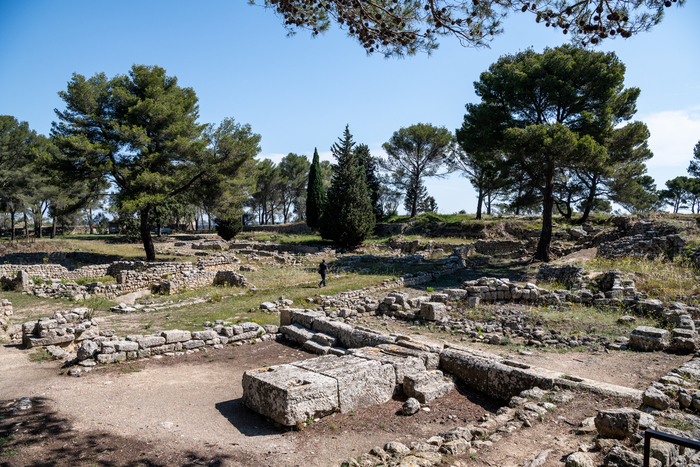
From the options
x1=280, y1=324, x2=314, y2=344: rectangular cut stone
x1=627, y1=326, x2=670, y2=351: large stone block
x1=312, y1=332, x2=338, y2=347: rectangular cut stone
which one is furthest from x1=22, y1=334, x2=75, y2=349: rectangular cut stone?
x1=627, y1=326, x2=670, y2=351: large stone block

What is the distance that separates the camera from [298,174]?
6500 cm

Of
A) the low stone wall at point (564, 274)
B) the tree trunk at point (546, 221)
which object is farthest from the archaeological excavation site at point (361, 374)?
the tree trunk at point (546, 221)

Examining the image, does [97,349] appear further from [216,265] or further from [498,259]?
[498,259]

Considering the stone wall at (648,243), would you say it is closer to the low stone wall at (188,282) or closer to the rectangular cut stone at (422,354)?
the rectangular cut stone at (422,354)

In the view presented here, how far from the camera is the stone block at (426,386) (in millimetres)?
6383

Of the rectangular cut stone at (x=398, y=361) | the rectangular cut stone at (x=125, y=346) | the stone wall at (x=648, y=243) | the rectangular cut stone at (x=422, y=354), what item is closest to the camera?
the rectangular cut stone at (x=398, y=361)

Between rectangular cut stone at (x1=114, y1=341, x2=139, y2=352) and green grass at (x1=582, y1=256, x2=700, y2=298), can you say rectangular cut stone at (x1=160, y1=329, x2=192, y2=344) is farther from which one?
green grass at (x1=582, y1=256, x2=700, y2=298)

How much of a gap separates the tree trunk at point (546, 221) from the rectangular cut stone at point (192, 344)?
20299 mm

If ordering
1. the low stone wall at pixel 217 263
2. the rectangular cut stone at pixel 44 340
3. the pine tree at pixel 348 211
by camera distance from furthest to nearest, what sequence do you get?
1. the pine tree at pixel 348 211
2. the low stone wall at pixel 217 263
3. the rectangular cut stone at pixel 44 340

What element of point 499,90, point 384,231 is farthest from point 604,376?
point 384,231

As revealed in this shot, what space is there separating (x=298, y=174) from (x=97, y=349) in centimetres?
5860

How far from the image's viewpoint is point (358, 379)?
20.1ft

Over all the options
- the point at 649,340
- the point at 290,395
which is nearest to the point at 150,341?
the point at 290,395

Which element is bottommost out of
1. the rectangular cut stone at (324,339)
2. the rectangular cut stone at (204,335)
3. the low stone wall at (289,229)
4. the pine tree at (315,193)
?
the rectangular cut stone at (324,339)
